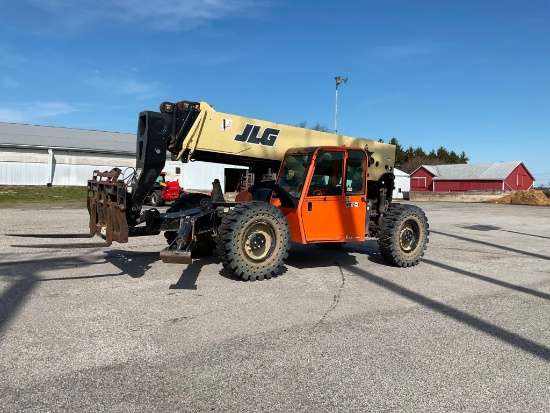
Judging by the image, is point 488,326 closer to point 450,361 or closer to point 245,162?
point 450,361

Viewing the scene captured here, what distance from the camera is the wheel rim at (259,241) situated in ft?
23.6

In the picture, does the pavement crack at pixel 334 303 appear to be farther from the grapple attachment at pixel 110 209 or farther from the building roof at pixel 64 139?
the building roof at pixel 64 139

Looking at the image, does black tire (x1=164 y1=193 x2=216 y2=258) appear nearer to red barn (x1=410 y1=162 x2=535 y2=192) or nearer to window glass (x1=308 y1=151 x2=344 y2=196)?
window glass (x1=308 y1=151 x2=344 y2=196)

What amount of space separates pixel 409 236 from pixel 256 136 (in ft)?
11.8

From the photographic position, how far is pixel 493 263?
9.63 meters

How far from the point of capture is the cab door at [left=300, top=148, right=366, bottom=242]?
26.1ft

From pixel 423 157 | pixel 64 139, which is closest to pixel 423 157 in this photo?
pixel 423 157

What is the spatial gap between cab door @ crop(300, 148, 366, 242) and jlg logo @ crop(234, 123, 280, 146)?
100 centimetres

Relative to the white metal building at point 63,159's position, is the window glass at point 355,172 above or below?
below

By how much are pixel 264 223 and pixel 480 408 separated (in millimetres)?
4413

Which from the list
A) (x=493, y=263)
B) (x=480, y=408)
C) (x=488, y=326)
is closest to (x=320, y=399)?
(x=480, y=408)

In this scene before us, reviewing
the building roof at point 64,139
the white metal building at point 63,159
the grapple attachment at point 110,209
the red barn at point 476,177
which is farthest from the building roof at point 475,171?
the grapple attachment at point 110,209

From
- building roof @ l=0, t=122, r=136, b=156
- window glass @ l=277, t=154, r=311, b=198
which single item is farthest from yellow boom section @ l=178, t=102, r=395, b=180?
building roof @ l=0, t=122, r=136, b=156

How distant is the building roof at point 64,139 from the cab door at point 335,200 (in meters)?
35.1
